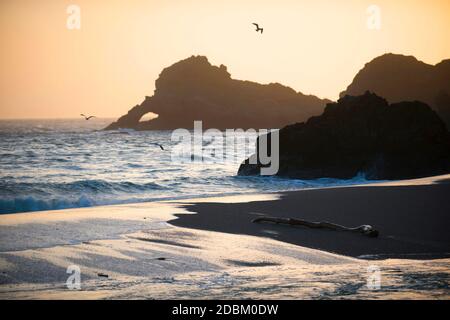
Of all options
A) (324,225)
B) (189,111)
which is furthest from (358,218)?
(189,111)

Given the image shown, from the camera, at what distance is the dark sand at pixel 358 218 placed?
11.7 meters

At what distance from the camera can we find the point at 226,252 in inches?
435

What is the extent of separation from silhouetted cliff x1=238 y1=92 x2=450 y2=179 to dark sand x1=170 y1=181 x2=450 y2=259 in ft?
32.4

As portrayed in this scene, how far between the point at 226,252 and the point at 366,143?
80.7 ft

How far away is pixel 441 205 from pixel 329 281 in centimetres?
957

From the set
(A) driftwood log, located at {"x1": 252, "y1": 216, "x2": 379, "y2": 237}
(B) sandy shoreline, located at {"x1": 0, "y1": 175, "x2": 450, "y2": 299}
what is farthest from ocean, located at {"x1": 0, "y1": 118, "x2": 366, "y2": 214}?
(A) driftwood log, located at {"x1": 252, "y1": 216, "x2": 379, "y2": 237}

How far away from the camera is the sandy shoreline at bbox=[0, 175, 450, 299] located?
7879mm

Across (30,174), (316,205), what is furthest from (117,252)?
(30,174)

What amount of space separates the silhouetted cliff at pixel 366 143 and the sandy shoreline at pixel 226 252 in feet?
44.2

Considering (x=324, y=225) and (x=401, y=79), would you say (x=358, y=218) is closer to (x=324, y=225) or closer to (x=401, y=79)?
(x=324, y=225)

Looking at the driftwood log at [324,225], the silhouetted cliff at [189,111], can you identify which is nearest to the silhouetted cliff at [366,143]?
the driftwood log at [324,225]
